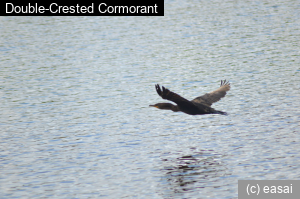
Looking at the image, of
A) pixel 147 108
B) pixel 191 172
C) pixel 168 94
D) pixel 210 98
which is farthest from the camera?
pixel 147 108

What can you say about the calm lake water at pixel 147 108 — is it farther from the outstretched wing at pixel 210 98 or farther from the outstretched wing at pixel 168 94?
the outstretched wing at pixel 168 94

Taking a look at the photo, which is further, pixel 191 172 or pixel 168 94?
pixel 168 94

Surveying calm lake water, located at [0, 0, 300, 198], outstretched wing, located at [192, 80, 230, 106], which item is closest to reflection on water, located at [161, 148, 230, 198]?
calm lake water, located at [0, 0, 300, 198]

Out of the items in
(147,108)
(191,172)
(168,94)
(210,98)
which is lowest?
(191,172)

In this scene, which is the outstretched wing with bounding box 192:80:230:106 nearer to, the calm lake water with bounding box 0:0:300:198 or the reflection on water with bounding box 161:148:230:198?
the calm lake water with bounding box 0:0:300:198

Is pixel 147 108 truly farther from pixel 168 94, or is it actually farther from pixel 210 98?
pixel 168 94

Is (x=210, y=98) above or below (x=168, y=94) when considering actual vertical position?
below

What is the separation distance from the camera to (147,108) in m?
22.2

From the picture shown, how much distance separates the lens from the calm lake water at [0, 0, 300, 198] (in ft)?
48.0

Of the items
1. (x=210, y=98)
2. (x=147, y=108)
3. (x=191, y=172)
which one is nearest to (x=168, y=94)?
(x=191, y=172)

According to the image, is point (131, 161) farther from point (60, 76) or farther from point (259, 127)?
point (60, 76)

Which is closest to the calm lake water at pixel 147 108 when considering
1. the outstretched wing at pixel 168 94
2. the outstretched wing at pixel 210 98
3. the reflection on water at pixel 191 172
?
the reflection on water at pixel 191 172

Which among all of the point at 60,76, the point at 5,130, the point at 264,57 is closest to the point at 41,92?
the point at 60,76

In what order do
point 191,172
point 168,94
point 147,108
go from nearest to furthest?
point 191,172 < point 168,94 < point 147,108
